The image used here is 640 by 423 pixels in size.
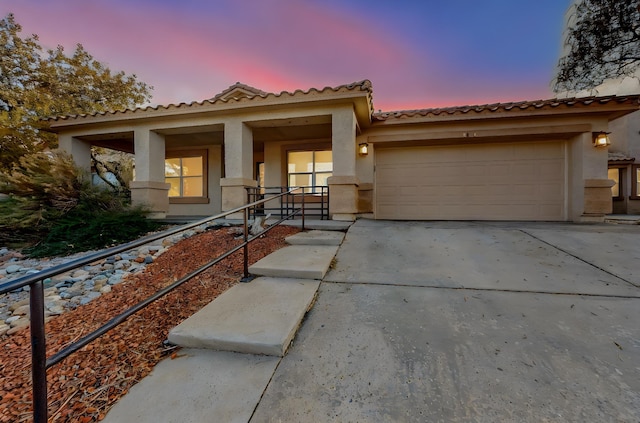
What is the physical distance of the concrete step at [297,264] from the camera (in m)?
2.51

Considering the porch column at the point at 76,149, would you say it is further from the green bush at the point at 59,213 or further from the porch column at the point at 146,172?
the porch column at the point at 146,172

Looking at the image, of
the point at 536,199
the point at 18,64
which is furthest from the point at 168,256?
the point at 18,64

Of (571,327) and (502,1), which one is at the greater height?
(502,1)

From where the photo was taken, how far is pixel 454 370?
130 centimetres

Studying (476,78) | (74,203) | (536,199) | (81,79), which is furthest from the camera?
(81,79)

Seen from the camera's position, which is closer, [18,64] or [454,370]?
[454,370]

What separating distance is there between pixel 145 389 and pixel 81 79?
42.6ft

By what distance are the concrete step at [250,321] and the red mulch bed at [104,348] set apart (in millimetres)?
186

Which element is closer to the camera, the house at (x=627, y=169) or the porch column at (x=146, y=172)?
the porch column at (x=146, y=172)

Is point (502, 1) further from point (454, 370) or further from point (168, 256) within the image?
point (168, 256)

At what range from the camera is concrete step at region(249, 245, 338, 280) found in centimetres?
251

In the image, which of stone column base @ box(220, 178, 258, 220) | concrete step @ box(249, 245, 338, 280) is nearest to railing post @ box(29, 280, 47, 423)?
concrete step @ box(249, 245, 338, 280)

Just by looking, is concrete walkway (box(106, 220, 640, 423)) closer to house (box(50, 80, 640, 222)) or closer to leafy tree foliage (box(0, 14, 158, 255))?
house (box(50, 80, 640, 222))

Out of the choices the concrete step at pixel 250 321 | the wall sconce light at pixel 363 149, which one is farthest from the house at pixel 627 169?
the concrete step at pixel 250 321
